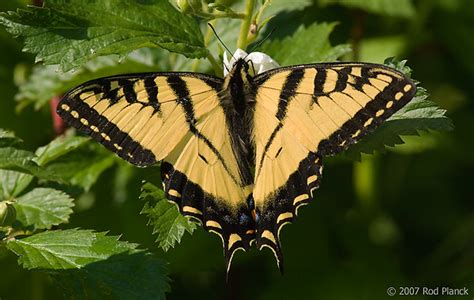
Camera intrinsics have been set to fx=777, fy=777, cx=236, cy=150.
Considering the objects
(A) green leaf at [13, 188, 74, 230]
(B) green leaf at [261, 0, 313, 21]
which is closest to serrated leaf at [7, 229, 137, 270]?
(A) green leaf at [13, 188, 74, 230]

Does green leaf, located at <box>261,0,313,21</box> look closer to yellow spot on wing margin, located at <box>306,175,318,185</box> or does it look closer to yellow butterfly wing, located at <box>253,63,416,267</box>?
yellow butterfly wing, located at <box>253,63,416,267</box>

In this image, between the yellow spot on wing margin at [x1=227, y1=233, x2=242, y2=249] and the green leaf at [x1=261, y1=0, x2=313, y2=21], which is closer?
the yellow spot on wing margin at [x1=227, y1=233, x2=242, y2=249]

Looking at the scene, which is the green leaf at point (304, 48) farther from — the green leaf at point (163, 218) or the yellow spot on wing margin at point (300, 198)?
the green leaf at point (163, 218)

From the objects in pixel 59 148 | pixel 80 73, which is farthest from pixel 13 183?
pixel 80 73

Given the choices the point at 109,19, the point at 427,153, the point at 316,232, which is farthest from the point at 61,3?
the point at 427,153

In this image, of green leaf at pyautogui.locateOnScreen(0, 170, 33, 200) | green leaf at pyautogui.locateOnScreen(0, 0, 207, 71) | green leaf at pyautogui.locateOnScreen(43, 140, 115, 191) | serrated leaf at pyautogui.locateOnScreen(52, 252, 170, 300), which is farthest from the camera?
green leaf at pyautogui.locateOnScreen(43, 140, 115, 191)

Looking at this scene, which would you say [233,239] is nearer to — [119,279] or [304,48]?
[119,279]
